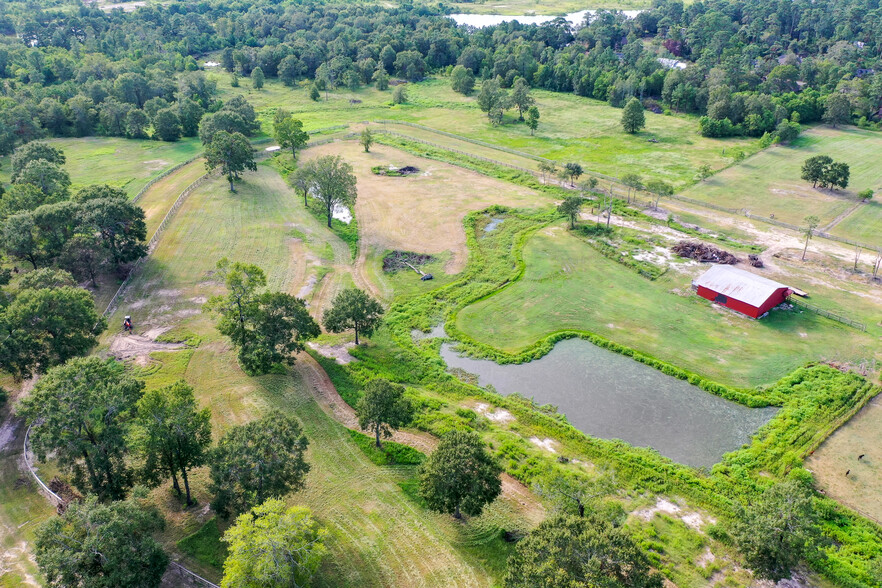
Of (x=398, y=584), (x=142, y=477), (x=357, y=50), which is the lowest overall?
(x=398, y=584)

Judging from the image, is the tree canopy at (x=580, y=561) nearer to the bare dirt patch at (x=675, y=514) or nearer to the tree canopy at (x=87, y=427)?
the bare dirt patch at (x=675, y=514)

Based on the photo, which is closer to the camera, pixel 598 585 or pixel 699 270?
pixel 598 585

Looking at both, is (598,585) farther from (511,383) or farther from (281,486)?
(511,383)

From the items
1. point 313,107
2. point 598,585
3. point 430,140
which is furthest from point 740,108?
point 598,585

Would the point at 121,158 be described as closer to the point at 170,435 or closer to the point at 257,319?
the point at 257,319

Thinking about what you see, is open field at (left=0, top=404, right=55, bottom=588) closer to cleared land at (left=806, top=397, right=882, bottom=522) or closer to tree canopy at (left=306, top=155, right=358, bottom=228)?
tree canopy at (left=306, top=155, right=358, bottom=228)

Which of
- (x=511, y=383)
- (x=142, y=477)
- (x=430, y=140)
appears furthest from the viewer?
(x=430, y=140)
